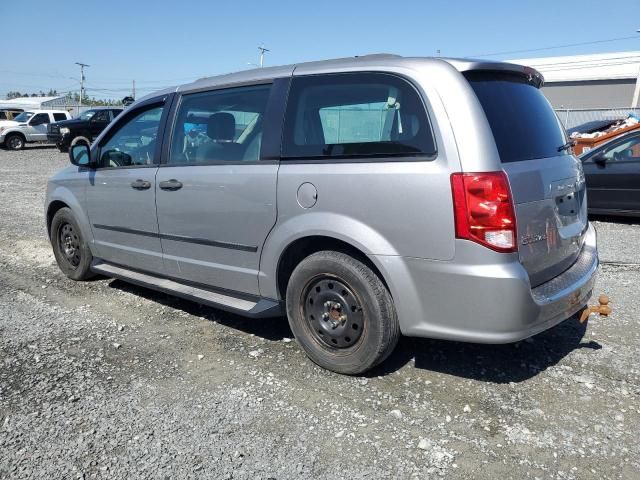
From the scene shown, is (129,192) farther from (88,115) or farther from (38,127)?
(38,127)

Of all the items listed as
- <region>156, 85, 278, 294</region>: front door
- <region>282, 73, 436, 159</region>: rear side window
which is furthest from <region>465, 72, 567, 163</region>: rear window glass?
<region>156, 85, 278, 294</region>: front door

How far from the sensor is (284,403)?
3.22 metres

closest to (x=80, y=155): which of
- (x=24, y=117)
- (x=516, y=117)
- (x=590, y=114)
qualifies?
(x=516, y=117)

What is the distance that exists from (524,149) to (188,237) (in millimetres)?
2396

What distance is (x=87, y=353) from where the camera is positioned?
3906mm

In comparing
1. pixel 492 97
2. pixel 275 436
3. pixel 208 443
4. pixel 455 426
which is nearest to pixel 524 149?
pixel 492 97

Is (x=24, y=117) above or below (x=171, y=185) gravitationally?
above

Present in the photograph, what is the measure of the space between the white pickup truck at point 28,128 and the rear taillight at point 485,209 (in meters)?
26.7

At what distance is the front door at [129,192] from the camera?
444cm

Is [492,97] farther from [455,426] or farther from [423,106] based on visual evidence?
[455,426]

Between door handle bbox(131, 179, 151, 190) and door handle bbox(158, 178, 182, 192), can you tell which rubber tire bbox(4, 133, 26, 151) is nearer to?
door handle bbox(131, 179, 151, 190)

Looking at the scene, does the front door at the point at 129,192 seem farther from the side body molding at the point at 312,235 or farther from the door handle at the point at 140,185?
the side body molding at the point at 312,235

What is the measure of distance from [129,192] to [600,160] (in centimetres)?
716

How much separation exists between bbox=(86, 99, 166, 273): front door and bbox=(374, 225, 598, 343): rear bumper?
7.06ft
